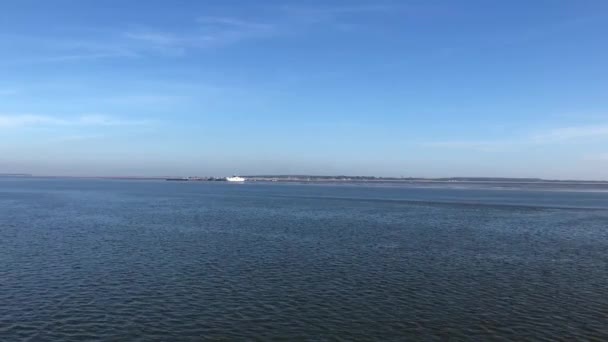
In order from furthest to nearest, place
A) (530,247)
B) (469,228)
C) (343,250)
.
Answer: (469,228), (530,247), (343,250)

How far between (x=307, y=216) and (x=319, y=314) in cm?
4639

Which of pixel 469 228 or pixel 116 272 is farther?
pixel 469 228

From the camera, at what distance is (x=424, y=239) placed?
1788 inches

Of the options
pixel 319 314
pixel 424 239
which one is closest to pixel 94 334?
pixel 319 314

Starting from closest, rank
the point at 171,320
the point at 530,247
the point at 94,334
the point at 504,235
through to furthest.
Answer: the point at 94,334 < the point at 171,320 < the point at 530,247 < the point at 504,235

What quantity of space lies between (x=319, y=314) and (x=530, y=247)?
2741cm

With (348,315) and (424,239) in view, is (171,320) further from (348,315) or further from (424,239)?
(424,239)

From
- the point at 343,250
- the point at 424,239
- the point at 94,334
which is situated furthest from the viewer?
the point at 424,239

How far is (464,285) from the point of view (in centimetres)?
2783

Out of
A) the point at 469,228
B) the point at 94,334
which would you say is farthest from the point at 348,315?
the point at 469,228

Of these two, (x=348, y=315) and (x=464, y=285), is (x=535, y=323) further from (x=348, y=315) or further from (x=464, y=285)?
(x=348, y=315)

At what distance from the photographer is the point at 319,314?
875 inches

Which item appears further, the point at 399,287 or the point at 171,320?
the point at 399,287

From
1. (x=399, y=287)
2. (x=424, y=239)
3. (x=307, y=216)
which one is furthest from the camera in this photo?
(x=307, y=216)
